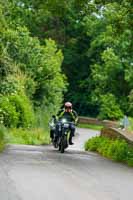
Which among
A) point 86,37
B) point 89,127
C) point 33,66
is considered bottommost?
point 89,127

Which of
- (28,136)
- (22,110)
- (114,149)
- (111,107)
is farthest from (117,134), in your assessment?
(111,107)

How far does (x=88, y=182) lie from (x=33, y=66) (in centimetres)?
2947

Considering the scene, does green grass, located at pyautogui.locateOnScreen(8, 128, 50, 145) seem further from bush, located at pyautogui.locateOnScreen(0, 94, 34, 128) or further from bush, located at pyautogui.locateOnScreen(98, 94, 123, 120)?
bush, located at pyautogui.locateOnScreen(98, 94, 123, 120)

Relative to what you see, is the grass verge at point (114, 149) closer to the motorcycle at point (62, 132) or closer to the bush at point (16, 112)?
the motorcycle at point (62, 132)

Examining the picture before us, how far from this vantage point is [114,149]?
66.4ft

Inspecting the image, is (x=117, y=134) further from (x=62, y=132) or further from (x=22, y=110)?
(x=22, y=110)

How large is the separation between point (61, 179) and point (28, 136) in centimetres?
2043

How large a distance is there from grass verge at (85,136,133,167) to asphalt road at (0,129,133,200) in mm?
1023

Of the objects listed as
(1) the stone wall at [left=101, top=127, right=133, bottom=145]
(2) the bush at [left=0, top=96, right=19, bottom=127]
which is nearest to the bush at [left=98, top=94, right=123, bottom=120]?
(2) the bush at [left=0, top=96, right=19, bottom=127]

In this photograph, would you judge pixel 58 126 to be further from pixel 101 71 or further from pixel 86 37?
pixel 86 37

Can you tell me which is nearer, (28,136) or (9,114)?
(9,114)

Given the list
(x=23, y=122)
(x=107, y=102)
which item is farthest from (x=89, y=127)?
(x=23, y=122)

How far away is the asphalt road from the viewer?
428 inches

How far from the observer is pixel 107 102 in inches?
2662
